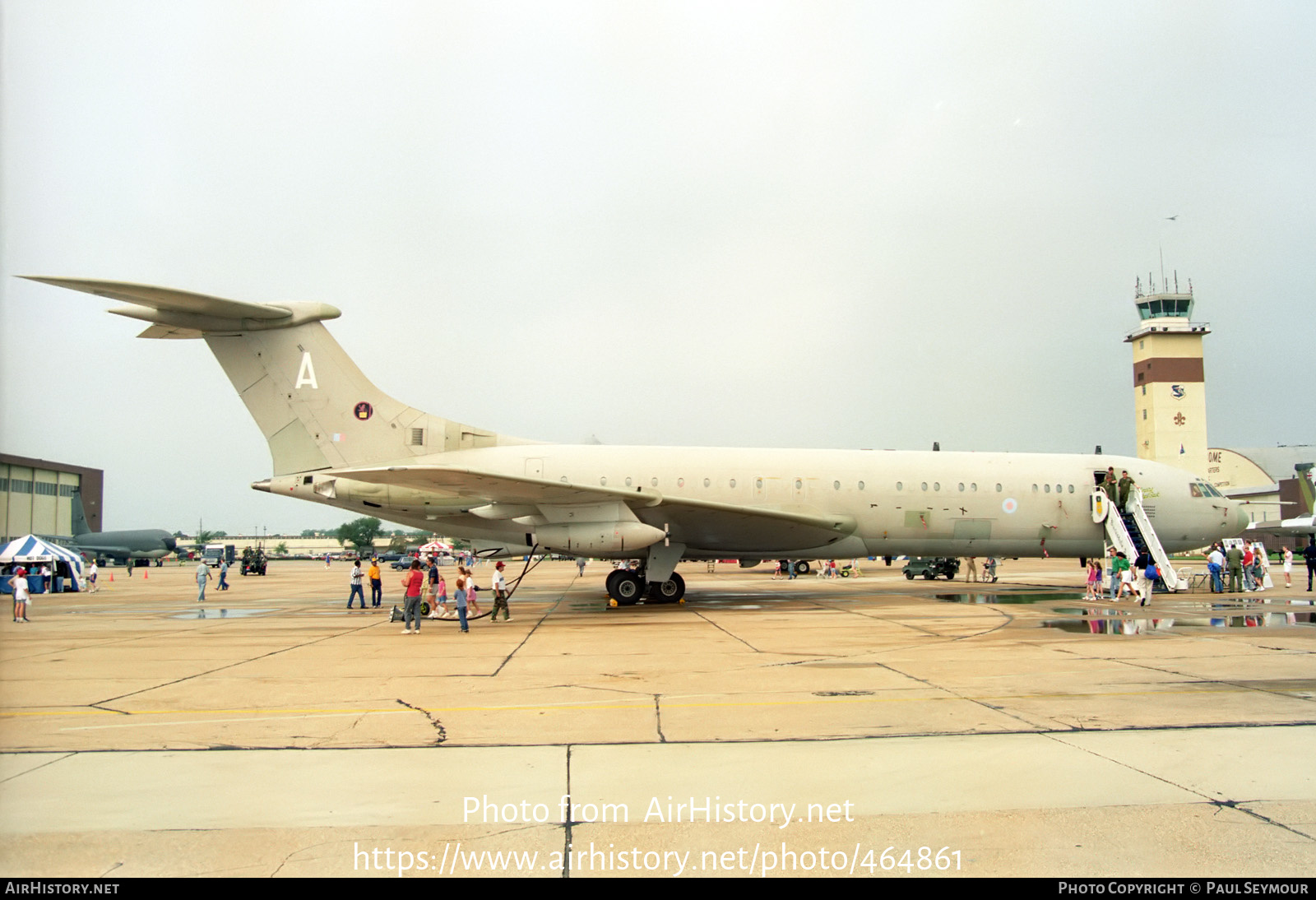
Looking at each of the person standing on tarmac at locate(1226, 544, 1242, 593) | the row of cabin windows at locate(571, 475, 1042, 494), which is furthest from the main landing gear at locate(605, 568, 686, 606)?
the person standing on tarmac at locate(1226, 544, 1242, 593)

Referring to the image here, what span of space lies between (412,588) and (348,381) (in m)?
7.68

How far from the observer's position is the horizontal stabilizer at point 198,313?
1822cm

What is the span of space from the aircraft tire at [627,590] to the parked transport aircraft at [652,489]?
48 mm

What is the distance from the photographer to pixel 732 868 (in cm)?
438

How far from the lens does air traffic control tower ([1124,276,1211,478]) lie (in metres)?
78.1

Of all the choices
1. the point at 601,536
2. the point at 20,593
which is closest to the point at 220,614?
the point at 20,593

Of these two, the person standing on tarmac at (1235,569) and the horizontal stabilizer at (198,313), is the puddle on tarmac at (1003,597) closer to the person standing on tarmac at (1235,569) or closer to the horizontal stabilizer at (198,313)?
the person standing on tarmac at (1235,569)

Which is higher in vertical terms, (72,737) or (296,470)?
(296,470)

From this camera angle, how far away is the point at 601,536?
64.8 ft

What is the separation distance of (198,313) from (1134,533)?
82.1 ft

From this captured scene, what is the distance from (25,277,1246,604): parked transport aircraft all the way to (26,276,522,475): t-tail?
40 millimetres

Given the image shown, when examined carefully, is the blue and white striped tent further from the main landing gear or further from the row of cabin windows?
the row of cabin windows

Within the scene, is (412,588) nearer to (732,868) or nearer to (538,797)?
(538,797)
